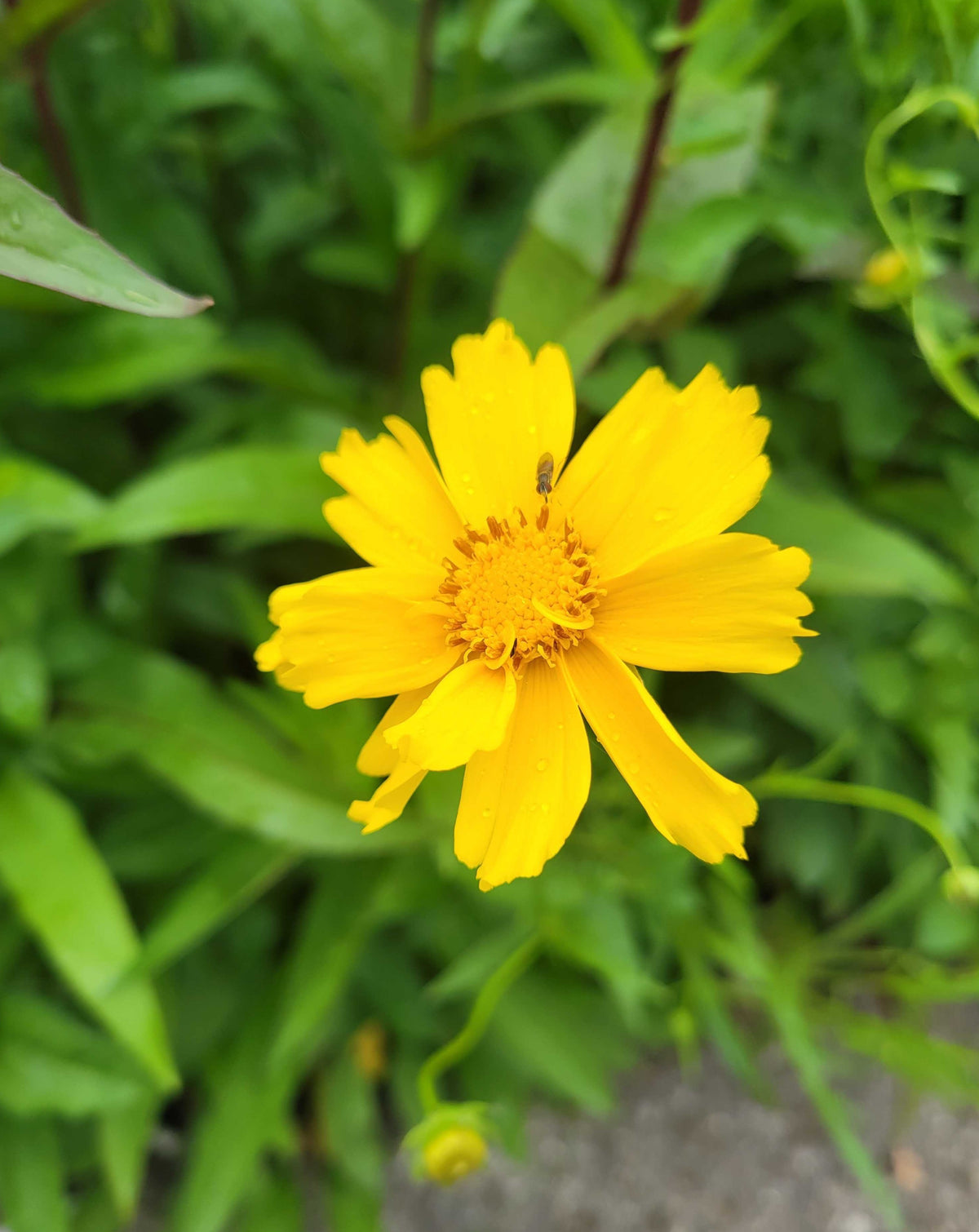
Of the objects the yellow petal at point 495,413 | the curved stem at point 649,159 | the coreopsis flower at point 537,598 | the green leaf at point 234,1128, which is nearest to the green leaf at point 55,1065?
the green leaf at point 234,1128

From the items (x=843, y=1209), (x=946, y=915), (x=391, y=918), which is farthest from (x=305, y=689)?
(x=843, y=1209)

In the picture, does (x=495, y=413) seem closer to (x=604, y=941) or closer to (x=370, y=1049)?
(x=604, y=941)

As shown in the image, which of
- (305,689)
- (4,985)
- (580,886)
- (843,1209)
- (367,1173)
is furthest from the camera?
(843,1209)

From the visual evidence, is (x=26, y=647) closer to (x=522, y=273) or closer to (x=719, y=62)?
(x=522, y=273)

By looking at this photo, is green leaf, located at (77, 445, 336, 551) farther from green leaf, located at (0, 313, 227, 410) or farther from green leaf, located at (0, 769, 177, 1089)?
green leaf, located at (0, 769, 177, 1089)

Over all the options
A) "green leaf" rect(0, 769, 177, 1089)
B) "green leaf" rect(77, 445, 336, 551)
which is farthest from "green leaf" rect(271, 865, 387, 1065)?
"green leaf" rect(77, 445, 336, 551)

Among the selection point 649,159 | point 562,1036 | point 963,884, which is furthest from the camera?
point 562,1036

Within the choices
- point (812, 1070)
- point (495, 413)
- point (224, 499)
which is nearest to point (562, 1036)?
point (812, 1070)
